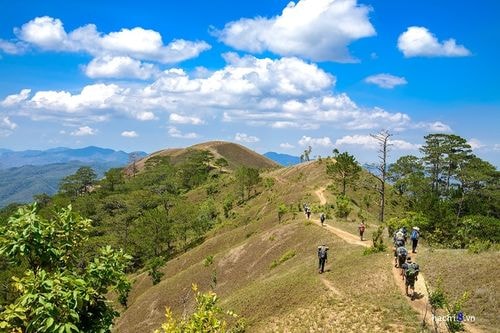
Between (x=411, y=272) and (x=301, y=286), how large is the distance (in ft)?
32.0

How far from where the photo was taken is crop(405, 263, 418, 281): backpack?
2517 cm

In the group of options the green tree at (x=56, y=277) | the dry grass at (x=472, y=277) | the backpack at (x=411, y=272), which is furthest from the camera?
the backpack at (x=411, y=272)

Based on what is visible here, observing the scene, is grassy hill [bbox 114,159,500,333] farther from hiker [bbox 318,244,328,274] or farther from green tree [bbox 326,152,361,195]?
green tree [bbox 326,152,361,195]

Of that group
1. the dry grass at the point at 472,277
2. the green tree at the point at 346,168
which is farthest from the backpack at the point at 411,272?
the green tree at the point at 346,168

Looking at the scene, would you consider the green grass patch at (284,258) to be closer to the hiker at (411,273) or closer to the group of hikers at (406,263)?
the group of hikers at (406,263)

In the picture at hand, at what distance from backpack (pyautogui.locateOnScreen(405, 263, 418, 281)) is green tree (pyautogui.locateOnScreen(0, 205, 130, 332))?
18651 mm

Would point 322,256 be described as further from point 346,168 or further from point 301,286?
point 346,168

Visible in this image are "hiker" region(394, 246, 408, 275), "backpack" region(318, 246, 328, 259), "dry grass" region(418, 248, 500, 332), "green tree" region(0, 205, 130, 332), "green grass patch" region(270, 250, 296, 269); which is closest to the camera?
"green tree" region(0, 205, 130, 332)

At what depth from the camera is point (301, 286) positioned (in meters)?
32.6

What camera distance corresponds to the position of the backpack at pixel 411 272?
25172mm

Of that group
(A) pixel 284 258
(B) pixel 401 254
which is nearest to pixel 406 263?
(B) pixel 401 254

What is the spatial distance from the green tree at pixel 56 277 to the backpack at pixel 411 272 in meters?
18.7

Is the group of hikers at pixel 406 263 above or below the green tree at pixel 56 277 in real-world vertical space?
below

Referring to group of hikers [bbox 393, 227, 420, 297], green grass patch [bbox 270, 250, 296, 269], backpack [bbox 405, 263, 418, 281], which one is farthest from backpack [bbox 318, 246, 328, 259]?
green grass patch [bbox 270, 250, 296, 269]
